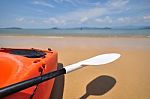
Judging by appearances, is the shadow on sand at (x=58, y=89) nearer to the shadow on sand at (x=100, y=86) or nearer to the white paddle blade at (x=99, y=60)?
the shadow on sand at (x=100, y=86)

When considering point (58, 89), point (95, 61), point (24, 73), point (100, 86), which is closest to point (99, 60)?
point (95, 61)

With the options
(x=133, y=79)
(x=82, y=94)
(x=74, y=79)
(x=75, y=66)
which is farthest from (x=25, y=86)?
(x=133, y=79)

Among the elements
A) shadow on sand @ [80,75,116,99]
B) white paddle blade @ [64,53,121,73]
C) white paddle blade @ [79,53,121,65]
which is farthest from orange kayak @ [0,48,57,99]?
shadow on sand @ [80,75,116,99]

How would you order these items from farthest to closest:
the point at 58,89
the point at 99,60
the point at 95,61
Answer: the point at 58,89
the point at 99,60
the point at 95,61

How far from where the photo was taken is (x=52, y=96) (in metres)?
3.21

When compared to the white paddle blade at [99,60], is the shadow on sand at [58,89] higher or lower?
lower

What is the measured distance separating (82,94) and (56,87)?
559mm

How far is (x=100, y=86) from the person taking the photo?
11.7 ft

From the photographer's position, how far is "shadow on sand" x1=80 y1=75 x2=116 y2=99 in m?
3.36

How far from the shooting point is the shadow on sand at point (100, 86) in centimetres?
336

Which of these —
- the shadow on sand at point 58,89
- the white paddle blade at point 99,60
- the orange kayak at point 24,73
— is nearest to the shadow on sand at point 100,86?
the shadow on sand at point 58,89

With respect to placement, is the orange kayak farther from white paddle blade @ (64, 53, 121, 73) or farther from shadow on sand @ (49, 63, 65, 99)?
shadow on sand @ (49, 63, 65, 99)

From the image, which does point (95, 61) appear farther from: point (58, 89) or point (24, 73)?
point (24, 73)

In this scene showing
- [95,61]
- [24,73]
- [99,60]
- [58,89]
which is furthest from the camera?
[58,89]
